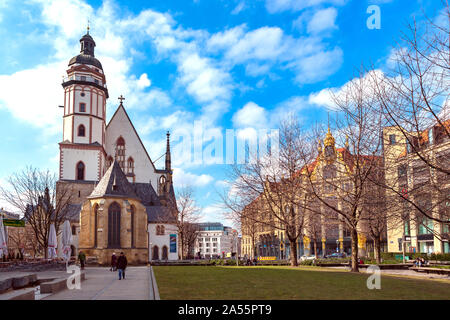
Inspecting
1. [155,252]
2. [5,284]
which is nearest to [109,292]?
[5,284]

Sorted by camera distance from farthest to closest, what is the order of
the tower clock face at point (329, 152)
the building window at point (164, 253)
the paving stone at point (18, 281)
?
the building window at point (164, 253) < the tower clock face at point (329, 152) < the paving stone at point (18, 281)

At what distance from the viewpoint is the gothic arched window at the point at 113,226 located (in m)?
55.0

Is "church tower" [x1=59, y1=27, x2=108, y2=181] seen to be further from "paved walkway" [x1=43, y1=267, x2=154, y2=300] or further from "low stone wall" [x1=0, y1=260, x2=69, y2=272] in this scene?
"paved walkway" [x1=43, y1=267, x2=154, y2=300]

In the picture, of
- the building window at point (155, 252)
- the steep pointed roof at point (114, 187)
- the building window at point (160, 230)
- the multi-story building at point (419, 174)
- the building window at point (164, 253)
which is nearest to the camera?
the multi-story building at point (419, 174)

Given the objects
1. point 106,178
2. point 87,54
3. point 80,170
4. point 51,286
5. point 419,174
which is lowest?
point 51,286

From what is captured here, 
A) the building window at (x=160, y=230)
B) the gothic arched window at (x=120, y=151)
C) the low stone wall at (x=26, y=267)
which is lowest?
the low stone wall at (x=26, y=267)

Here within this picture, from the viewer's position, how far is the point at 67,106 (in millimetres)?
75875

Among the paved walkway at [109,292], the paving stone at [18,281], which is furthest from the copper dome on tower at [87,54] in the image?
the paving stone at [18,281]

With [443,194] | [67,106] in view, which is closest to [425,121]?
[443,194]

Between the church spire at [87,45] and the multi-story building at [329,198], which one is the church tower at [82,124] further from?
the multi-story building at [329,198]

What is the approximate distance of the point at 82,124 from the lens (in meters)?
75.1

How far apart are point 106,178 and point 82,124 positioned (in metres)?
21.1

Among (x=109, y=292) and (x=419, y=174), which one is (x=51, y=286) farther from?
(x=419, y=174)
